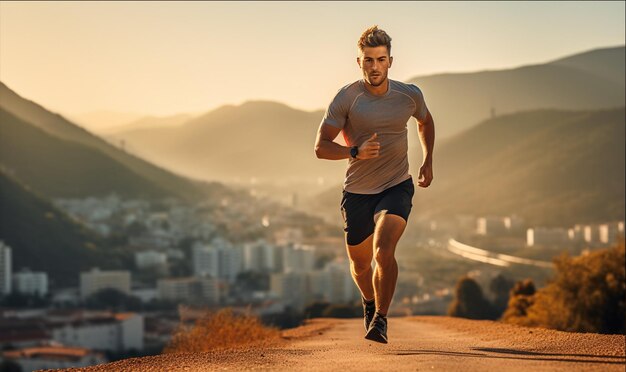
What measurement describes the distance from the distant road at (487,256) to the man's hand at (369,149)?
236 ft

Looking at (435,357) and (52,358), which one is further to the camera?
(52,358)

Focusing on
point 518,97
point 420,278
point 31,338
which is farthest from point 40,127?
point 518,97

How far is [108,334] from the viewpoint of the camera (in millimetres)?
53000

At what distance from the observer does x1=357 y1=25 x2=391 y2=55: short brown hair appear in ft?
22.0

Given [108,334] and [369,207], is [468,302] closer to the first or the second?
[108,334]

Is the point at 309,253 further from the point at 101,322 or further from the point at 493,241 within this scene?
the point at 101,322

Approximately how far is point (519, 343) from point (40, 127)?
89.2 metres

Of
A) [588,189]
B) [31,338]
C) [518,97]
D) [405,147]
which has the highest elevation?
[518,97]

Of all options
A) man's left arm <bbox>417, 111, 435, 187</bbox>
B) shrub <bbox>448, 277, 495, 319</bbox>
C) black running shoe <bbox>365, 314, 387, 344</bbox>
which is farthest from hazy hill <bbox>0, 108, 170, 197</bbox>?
black running shoe <bbox>365, 314, 387, 344</bbox>

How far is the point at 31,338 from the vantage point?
170ft

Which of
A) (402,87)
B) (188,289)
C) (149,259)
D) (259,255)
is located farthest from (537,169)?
(402,87)

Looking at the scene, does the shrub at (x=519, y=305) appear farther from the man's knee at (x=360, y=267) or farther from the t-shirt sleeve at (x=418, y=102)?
the t-shirt sleeve at (x=418, y=102)

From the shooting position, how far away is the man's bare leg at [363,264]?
7.32 m

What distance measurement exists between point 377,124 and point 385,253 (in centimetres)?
87
